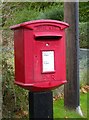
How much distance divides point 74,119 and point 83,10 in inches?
403

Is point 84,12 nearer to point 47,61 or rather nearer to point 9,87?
point 9,87

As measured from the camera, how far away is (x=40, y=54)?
141 inches

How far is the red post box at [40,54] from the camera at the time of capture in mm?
3533

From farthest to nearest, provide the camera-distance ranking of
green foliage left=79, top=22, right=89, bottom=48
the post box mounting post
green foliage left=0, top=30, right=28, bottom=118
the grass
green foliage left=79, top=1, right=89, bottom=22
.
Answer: green foliage left=79, top=1, right=89, bottom=22, green foliage left=79, top=22, right=89, bottom=48, the grass, green foliage left=0, top=30, right=28, bottom=118, the post box mounting post

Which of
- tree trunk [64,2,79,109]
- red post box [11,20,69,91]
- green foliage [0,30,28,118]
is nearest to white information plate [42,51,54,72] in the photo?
red post box [11,20,69,91]

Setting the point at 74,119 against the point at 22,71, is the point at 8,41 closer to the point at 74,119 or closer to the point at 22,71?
the point at 22,71

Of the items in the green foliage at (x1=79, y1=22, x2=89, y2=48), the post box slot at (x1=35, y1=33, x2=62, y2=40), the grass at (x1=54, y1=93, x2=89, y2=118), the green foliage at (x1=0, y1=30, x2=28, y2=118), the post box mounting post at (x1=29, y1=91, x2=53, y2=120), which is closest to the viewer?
the post box slot at (x1=35, y1=33, x2=62, y2=40)

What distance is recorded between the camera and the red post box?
3.53 metres

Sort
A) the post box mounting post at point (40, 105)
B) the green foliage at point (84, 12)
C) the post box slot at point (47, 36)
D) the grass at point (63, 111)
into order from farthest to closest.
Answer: the green foliage at point (84, 12) → the grass at point (63, 111) → the post box mounting post at point (40, 105) → the post box slot at point (47, 36)

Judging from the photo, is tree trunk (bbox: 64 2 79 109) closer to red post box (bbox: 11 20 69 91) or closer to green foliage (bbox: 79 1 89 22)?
red post box (bbox: 11 20 69 91)

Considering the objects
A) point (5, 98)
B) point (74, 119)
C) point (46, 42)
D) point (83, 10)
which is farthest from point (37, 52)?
point (83, 10)

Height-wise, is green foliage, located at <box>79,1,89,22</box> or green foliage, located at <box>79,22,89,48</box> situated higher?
Result: green foliage, located at <box>79,1,89,22</box>

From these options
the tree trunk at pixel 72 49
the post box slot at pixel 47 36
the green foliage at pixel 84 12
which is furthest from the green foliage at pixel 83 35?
the post box slot at pixel 47 36

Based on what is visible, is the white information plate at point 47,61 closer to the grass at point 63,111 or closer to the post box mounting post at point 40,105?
the post box mounting post at point 40,105
